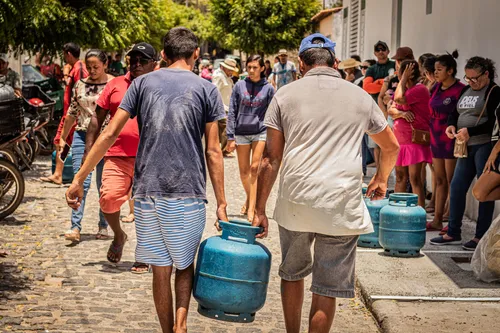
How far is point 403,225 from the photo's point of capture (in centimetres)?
802

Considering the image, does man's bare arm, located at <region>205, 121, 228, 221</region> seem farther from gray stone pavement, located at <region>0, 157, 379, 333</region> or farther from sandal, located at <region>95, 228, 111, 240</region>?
sandal, located at <region>95, 228, 111, 240</region>

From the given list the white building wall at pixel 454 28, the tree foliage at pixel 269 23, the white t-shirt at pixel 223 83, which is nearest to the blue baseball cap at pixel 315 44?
the white building wall at pixel 454 28

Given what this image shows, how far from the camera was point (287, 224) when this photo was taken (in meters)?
4.98

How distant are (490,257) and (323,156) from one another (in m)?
2.92

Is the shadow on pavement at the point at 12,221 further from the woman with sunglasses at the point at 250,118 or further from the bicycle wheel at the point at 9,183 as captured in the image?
the woman with sunglasses at the point at 250,118

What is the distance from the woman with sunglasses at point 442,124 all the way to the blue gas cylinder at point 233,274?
461 centimetres

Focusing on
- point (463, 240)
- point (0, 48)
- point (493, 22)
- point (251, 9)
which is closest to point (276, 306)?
point (463, 240)

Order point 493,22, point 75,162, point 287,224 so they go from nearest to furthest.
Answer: point 287,224
point 75,162
point 493,22

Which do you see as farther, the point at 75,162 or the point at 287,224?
the point at 75,162

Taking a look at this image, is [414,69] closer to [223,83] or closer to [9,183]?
[9,183]

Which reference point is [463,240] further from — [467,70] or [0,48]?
[0,48]

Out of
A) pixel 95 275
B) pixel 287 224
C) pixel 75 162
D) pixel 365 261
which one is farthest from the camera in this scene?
pixel 75 162

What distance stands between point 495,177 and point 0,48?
10.6 meters

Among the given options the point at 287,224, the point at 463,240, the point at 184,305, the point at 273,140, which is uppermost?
the point at 273,140
